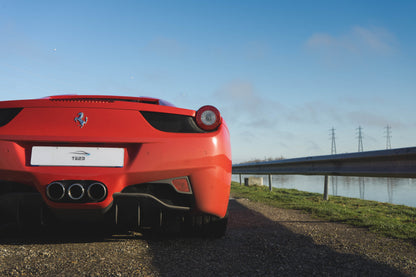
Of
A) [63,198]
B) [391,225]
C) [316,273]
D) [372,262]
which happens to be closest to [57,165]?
[63,198]

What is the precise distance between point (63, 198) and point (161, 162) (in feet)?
2.31

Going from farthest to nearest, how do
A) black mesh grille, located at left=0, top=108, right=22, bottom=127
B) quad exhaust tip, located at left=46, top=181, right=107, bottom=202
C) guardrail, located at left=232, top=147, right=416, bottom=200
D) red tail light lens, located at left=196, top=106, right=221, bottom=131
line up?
guardrail, located at left=232, top=147, right=416, bottom=200 → red tail light lens, located at left=196, top=106, right=221, bottom=131 → black mesh grille, located at left=0, top=108, right=22, bottom=127 → quad exhaust tip, located at left=46, top=181, right=107, bottom=202

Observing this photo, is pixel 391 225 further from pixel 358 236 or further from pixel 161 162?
pixel 161 162

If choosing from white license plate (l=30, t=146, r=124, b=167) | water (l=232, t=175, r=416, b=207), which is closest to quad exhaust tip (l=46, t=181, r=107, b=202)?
white license plate (l=30, t=146, r=124, b=167)

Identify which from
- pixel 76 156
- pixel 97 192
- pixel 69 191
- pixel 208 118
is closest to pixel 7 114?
pixel 76 156

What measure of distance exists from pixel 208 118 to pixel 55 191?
1.21 meters

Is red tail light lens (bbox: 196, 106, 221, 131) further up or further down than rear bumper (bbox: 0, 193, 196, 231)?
further up

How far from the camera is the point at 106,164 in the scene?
2.21 m

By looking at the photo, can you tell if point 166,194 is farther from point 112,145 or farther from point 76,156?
point 76,156

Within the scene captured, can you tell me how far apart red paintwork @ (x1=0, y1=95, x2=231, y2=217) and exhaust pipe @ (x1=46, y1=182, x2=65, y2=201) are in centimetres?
4

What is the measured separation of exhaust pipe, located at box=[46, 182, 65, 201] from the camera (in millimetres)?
2121

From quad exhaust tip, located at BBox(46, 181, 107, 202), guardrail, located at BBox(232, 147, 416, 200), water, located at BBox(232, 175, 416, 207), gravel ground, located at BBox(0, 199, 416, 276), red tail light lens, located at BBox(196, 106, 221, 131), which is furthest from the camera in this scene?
water, located at BBox(232, 175, 416, 207)

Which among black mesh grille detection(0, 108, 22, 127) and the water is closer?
black mesh grille detection(0, 108, 22, 127)

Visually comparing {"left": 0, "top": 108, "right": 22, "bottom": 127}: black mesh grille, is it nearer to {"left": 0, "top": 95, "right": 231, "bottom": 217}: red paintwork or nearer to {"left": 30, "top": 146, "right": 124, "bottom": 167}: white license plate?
{"left": 0, "top": 95, "right": 231, "bottom": 217}: red paintwork
